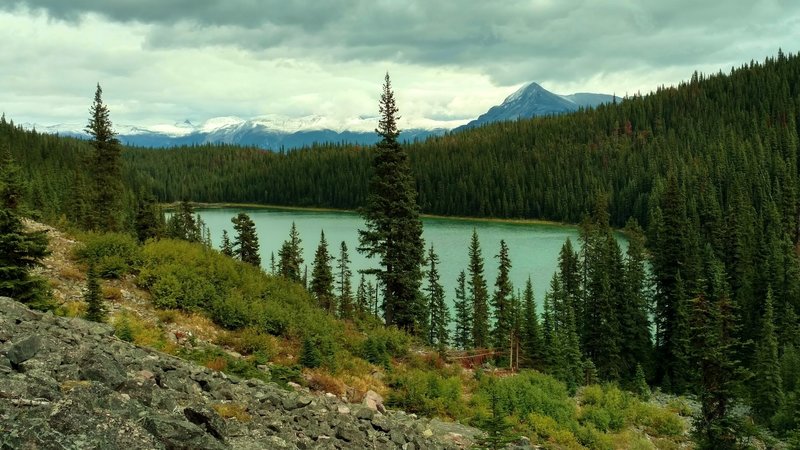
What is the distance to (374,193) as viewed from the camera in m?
33.5

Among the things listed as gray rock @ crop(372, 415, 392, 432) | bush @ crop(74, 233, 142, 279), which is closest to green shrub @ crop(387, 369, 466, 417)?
gray rock @ crop(372, 415, 392, 432)

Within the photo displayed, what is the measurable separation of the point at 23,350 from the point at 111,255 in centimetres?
1682

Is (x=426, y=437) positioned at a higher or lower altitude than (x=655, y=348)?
higher

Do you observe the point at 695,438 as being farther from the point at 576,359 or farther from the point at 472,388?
the point at 576,359

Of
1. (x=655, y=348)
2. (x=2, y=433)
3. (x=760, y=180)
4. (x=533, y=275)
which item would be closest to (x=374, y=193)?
(x=2, y=433)

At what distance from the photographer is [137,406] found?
28.5 feet

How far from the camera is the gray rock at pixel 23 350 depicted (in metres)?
9.37

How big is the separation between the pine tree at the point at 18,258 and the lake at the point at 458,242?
37.8 meters

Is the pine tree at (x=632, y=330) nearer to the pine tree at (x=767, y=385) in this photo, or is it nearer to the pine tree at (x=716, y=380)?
the pine tree at (x=767, y=385)

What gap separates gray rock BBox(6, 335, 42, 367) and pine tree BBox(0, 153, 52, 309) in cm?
647

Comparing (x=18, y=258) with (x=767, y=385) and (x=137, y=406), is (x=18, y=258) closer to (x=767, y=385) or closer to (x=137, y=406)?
(x=137, y=406)

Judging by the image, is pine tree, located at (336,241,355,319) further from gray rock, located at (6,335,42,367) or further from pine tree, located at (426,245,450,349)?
gray rock, located at (6,335,42,367)

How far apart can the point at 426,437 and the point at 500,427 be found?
206 cm

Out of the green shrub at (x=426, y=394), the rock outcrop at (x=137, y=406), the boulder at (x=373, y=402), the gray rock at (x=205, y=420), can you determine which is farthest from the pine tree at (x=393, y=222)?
the gray rock at (x=205, y=420)
